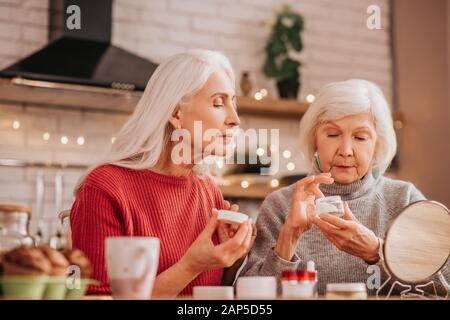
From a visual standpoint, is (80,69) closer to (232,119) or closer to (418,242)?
(232,119)

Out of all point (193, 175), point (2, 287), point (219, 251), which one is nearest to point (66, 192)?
point (193, 175)

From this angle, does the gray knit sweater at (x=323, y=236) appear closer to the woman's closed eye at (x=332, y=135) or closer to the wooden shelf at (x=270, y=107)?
the woman's closed eye at (x=332, y=135)

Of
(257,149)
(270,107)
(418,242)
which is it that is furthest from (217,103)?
(257,149)

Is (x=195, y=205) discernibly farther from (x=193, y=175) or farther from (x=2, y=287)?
(x=2, y=287)

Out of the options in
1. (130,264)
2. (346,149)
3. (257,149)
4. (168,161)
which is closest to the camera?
(130,264)

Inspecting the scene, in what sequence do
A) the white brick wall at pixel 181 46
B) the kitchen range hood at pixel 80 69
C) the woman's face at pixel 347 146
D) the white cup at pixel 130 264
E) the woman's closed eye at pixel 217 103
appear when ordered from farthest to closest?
1. the white brick wall at pixel 181 46
2. the kitchen range hood at pixel 80 69
3. the woman's face at pixel 347 146
4. the woman's closed eye at pixel 217 103
5. the white cup at pixel 130 264

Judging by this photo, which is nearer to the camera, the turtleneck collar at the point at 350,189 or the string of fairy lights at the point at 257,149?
the turtleneck collar at the point at 350,189

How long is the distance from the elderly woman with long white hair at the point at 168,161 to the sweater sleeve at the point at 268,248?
0.17 ft

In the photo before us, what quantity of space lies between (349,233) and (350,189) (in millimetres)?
507

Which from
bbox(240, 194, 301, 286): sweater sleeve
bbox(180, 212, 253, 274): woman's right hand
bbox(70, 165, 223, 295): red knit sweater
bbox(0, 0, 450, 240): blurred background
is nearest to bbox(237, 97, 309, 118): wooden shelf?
bbox(0, 0, 450, 240): blurred background

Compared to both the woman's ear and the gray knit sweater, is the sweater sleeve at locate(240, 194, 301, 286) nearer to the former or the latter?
the gray knit sweater

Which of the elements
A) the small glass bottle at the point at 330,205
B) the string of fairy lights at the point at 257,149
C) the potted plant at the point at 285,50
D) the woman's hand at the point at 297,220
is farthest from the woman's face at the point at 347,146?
the potted plant at the point at 285,50

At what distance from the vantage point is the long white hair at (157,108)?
179 centimetres

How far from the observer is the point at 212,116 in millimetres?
1778
